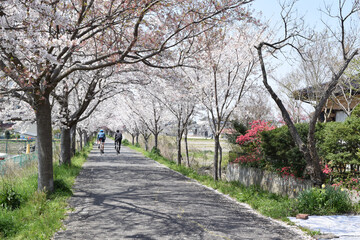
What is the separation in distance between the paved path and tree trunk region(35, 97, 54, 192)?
922 millimetres

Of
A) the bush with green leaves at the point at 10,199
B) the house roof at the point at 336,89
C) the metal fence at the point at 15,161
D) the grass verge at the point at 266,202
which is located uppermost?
the house roof at the point at 336,89

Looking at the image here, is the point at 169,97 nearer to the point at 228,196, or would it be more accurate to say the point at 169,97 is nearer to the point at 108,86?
the point at 108,86

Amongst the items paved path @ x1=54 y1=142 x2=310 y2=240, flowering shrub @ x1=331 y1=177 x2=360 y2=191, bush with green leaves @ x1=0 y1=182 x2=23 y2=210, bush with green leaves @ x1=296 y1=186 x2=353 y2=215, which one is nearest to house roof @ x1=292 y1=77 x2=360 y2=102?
flowering shrub @ x1=331 y1=177 x2=360 y2=191

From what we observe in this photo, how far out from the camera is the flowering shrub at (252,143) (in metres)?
12.3

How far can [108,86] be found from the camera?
56.1ft

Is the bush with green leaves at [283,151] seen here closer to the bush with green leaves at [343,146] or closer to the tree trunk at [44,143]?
the bush with green leaves at [343,146]

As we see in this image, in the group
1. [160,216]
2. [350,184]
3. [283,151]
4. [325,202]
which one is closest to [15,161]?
[160,216]

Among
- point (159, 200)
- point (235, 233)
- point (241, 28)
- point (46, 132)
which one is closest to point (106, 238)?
point (235, 233)

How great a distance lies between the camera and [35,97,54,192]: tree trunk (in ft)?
28.8

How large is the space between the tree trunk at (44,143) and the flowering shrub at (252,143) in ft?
23.2

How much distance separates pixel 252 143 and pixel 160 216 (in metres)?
6.72

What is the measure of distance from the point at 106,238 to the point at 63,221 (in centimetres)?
161

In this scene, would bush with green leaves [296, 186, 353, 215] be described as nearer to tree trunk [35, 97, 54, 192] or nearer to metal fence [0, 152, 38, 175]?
tree trunk [35, 97, 54, 192]

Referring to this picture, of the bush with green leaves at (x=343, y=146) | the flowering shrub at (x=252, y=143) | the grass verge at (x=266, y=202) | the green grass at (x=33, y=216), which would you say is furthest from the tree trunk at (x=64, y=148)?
the bush with green leaves at (x=343, y=146)
